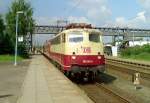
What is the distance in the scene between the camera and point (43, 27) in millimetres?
132375

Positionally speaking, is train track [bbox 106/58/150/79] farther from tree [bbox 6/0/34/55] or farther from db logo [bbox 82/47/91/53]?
tree [bbox 6/0/34/55]

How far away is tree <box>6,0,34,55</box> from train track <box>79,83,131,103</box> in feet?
134

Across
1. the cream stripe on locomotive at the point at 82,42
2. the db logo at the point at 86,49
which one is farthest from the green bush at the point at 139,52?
the db logo at the point at 86,49

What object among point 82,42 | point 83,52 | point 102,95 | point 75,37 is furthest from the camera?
point 75,37

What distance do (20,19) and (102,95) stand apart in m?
46.7

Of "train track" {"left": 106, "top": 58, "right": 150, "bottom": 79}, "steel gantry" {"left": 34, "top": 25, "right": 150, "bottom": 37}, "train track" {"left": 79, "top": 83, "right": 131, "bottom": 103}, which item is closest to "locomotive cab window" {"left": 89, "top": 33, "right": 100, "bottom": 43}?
"train track" {"left": 79, "top": 83, "right": 131, "bottom": 103}

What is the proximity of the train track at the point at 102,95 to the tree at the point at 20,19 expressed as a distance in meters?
40.7

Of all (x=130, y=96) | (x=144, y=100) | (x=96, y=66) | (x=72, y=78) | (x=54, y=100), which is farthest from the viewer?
(x=72, y=78)

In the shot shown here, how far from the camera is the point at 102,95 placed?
61.3ft

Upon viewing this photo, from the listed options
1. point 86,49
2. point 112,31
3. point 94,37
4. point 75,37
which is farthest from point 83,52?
point 112,31

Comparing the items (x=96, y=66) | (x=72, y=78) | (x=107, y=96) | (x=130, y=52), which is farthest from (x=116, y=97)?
Result: (x=130, y=52)

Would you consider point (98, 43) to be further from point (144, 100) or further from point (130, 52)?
point (130, 52)

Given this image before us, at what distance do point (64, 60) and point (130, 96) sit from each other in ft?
21.8

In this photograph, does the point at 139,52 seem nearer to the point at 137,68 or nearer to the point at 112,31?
the point at 137,68
